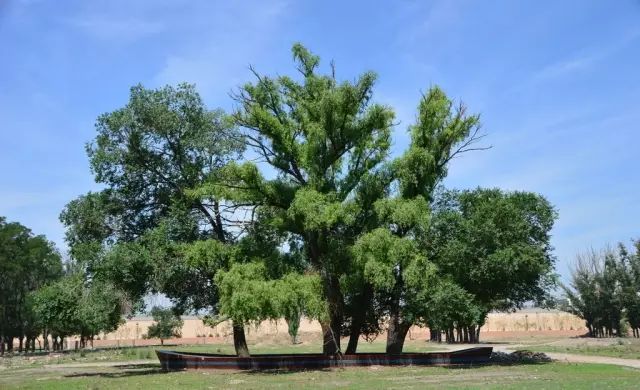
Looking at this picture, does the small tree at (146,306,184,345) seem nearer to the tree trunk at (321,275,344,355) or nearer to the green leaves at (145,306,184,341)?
the green leaves at (145,306,184,341)

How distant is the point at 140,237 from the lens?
3064 centimetres

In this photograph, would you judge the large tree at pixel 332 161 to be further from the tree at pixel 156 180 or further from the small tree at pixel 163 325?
the small tree at pixel 163 325

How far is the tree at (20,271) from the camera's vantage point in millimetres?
64688

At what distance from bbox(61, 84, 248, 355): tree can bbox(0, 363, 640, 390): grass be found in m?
6.38

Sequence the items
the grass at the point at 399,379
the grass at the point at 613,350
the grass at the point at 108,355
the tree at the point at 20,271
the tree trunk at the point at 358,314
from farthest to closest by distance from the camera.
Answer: the tree at the point at 20,271
the grass at the point at 108,355
the grass at the point at 613,350
the tree trunk at the point at 358,314
the grass at the point at 399,379

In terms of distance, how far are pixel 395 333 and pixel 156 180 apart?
1442cm

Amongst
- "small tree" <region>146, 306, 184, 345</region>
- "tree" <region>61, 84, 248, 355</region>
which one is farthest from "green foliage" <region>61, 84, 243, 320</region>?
"small tree" <region>146, 306, 184, 345</region>

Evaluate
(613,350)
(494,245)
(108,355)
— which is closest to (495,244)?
(494,245)

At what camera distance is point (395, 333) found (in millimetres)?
31125

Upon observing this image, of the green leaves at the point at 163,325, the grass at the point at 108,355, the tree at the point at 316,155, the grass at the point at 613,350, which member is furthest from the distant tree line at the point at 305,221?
the green leaves at the point at 163,325

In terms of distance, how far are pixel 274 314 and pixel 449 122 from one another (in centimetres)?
1264

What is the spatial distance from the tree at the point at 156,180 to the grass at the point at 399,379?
6.38 m

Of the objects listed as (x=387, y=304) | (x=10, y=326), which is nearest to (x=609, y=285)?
(x=387, y=304)

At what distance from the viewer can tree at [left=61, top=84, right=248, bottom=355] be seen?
30.7 meters
